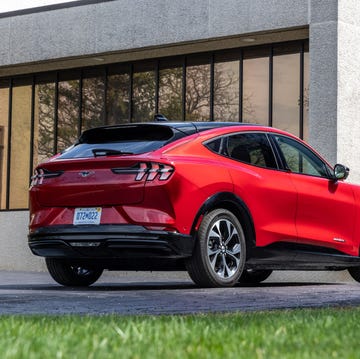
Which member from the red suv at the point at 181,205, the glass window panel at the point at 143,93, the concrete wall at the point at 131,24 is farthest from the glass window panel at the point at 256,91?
the red suv at the point at 181,205

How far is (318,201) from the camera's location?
11.1 metres

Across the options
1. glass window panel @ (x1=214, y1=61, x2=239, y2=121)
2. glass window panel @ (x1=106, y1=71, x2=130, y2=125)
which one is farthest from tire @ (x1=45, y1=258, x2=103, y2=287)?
glass window panel @ (x1=106, y1=71, x2=130, y2=125)

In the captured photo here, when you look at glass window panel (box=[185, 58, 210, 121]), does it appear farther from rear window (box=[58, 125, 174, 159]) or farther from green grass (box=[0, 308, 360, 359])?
green grass (box=[0, 308, 360, 359])

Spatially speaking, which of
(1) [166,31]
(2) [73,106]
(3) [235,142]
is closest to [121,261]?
(3) [235,142]

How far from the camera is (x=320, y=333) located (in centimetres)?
480

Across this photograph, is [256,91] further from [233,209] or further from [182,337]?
[182,337]

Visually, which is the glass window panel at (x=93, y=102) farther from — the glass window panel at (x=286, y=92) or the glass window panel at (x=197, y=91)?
the glass window panel at (x=286, y=92)

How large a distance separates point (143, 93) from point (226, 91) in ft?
6.33

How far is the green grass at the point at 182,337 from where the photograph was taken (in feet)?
13.1

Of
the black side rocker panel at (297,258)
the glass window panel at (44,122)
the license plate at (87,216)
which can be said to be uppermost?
the glass window panel at (44,122)

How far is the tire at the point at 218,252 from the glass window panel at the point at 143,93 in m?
8.72

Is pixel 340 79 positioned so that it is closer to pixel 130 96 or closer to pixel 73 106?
pixel 130 96

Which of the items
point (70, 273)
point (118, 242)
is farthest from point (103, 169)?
point (70, 273)

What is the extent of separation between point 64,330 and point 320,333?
127 cm
